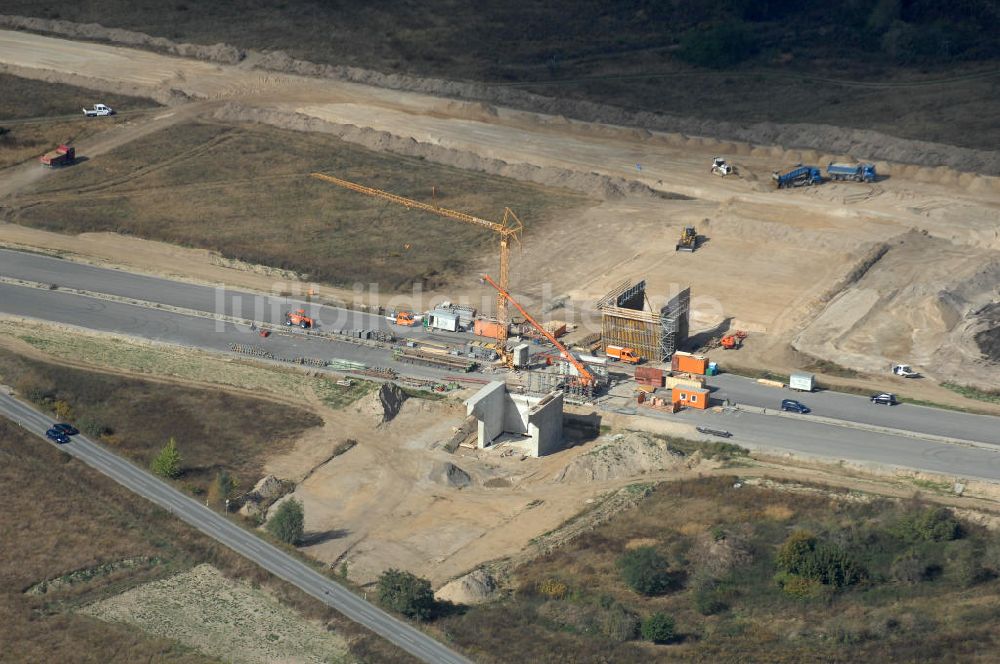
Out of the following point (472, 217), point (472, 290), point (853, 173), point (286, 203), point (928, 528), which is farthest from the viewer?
point (286, 203)

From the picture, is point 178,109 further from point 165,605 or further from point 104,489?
point 165,605

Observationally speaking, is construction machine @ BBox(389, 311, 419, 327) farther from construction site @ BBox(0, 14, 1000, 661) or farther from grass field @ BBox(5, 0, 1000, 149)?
grass field @ BBox(5, 0, 1000, 149)

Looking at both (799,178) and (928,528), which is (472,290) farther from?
(928,528)

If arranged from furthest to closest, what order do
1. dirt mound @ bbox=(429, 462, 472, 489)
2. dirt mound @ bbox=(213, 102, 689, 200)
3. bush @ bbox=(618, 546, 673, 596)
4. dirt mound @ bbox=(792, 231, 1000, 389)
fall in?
dirt mound @ bbox=(213, 102, 689, 200)
dirt mound @ bbox=(792, 231, 1000, 389)
dirt mound @ bbox=(429, 462, 472, 489)
bush @ bbox=(618, 546, 673, 596)

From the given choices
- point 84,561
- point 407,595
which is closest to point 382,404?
point 84,561

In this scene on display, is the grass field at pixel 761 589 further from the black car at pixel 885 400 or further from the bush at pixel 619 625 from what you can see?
the black car at pixel 885 400

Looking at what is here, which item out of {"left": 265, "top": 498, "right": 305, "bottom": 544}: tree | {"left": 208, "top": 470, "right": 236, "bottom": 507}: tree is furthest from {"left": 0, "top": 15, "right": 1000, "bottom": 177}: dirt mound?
{"left": 265, "top": 498, "right": 305, "bottom": 544}: tree
